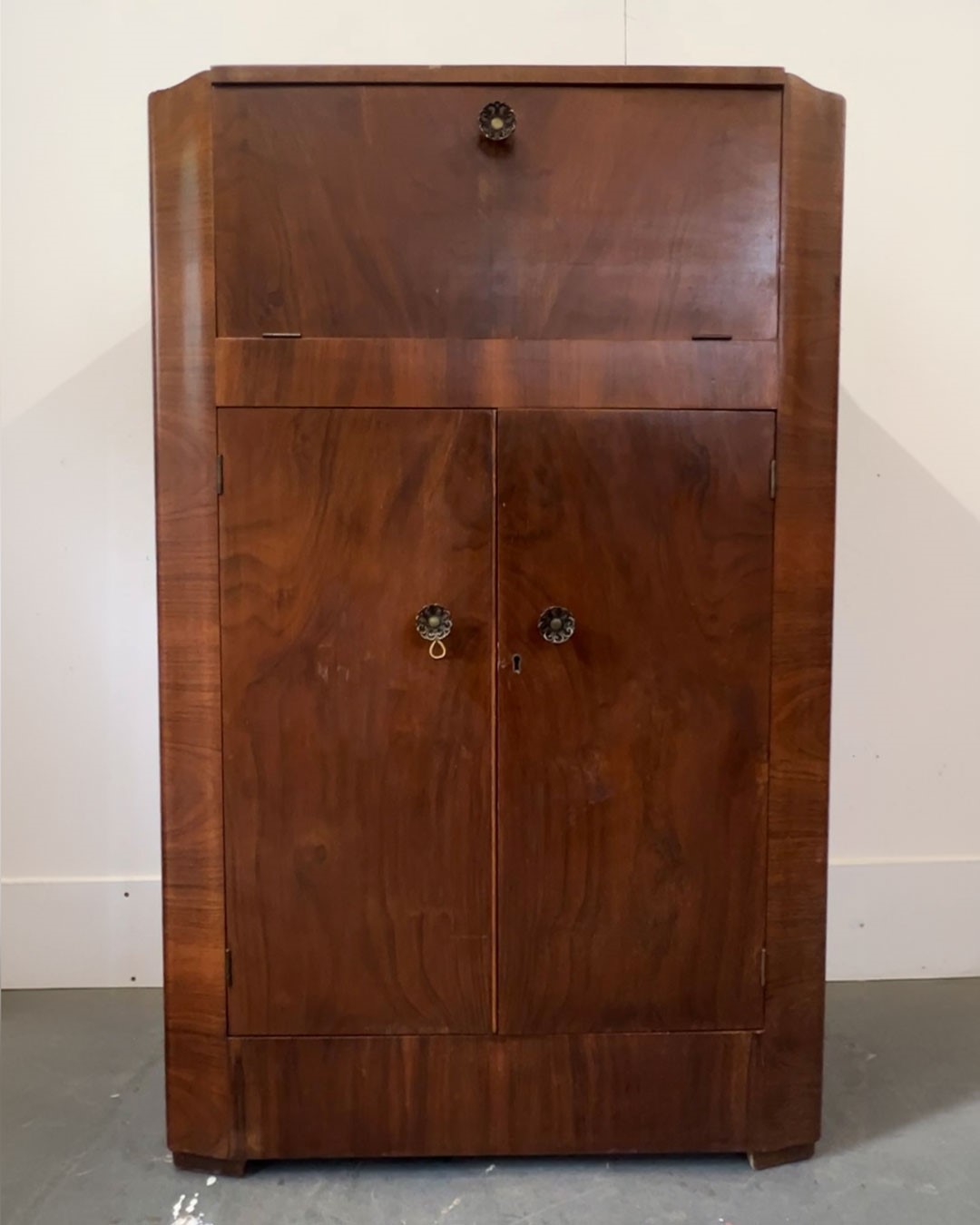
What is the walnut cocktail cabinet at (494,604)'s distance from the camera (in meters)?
1.37

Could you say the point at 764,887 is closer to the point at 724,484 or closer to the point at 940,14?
the point at 724,484

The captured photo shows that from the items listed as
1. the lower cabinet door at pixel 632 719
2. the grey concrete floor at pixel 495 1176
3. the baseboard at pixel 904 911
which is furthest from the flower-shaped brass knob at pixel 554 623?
the baseboard at pixel 904 911

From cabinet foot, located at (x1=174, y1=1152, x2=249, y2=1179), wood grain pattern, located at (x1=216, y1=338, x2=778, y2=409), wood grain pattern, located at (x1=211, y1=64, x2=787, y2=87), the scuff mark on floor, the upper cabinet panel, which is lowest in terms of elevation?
the scuff mark on floor

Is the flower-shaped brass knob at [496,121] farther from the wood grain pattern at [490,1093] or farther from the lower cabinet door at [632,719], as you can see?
the wood grain pattern at [490,1093]

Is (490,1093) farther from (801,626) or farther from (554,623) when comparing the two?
(801,626)

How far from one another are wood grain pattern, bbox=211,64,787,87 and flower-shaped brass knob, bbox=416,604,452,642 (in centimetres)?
72

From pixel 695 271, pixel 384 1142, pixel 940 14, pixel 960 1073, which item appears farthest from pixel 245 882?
pixel 940 14

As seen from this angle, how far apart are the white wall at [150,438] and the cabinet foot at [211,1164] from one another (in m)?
0.63

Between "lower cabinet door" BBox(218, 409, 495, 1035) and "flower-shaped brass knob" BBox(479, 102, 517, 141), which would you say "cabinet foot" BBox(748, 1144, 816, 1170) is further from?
"flower-shaped brass knob" BBox(479, 102, 517, 141)

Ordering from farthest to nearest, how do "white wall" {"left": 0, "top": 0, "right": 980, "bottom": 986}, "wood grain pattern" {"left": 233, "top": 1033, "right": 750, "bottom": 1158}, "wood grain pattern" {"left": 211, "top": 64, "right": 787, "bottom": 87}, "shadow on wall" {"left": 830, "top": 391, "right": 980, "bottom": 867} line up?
"shadow on wall" {"left": 830, "top": 391, "right": 980, "bottom": 867} < "white wall" {"left": 0, "top": 0, "right": 980, "bottom": 986} < "wood grain pattern" {"left": 233, "top": 1033, "right": 750, "bottom": 1158} < "wood grain pattern" {"left": 211, "top": 64, "right": 787, "bottom": 87}

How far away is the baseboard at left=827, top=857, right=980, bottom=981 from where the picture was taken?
2111 mm

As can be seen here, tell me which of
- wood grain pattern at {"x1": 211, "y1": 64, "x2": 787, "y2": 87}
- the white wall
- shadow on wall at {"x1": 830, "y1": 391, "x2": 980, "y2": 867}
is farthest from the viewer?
shadow on wall at {"x1": 830, "y1": 391, "x2": 980, "y2": 867}

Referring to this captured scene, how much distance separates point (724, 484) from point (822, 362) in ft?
0.73

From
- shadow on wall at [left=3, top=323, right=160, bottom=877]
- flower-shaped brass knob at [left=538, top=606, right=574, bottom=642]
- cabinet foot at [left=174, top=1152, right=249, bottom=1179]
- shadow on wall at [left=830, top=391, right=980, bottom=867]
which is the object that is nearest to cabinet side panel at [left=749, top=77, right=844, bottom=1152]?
flower-shaped brass knob at [left=538, top=606, right=574, bottom=642]
